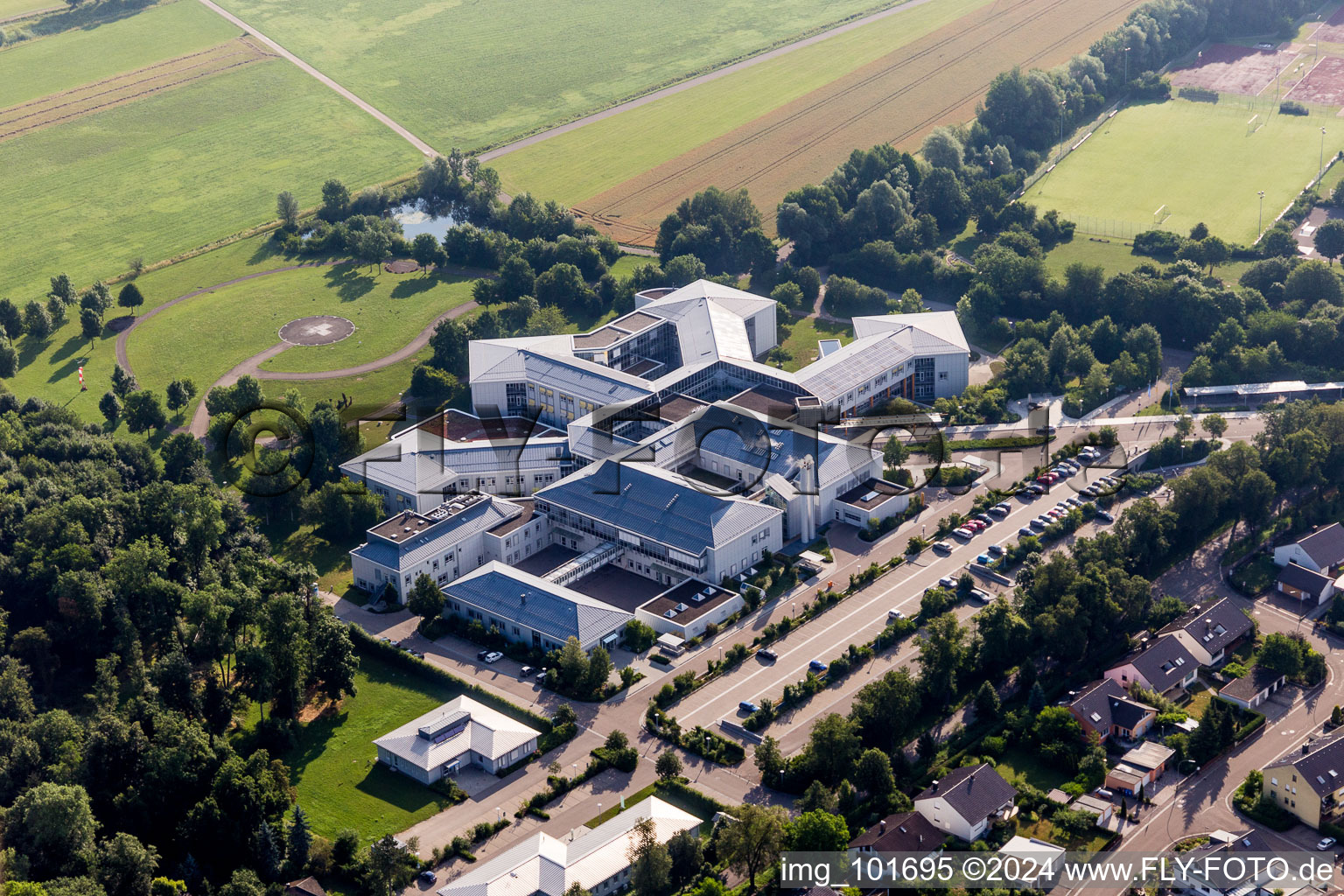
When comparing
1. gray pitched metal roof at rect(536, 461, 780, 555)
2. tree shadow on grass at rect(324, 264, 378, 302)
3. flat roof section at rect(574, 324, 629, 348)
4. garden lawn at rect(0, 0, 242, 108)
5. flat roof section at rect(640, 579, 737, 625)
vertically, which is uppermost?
garden lawn at rect(0, 0, 242, 108)

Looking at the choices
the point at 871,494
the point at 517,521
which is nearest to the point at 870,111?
the point at 871,494

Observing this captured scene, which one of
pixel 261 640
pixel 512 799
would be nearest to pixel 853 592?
pixel 512 799

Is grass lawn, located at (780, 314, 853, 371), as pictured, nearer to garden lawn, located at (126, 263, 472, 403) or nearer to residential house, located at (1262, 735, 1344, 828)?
garden lawn, located at (126, 263, 472, 403)

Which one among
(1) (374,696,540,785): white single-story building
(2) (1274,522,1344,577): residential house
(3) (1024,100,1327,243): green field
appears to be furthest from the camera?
(3) (1024,100,1327,243): green field

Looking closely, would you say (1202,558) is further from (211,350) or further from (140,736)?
(211,350)

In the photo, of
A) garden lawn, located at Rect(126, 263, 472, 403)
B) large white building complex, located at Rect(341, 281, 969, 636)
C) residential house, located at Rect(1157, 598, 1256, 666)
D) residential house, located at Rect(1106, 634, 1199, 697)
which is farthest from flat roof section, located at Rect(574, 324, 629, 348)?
residential house, located at Rect(1157, 598, 1256, 666)

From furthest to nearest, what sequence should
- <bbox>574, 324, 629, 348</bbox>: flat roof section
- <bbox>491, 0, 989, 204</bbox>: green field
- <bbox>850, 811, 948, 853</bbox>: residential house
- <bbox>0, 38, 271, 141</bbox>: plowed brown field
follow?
<bbox>0, 38, 271, 141</bbox>: plowed brown field
<bbox>491, 0, 989, 204</bbox>: green field
<bbox>574, 324, 629, 348</bbox>: flat roof section
<bbox>850, 811, 948, 853</bbox>: residential house
